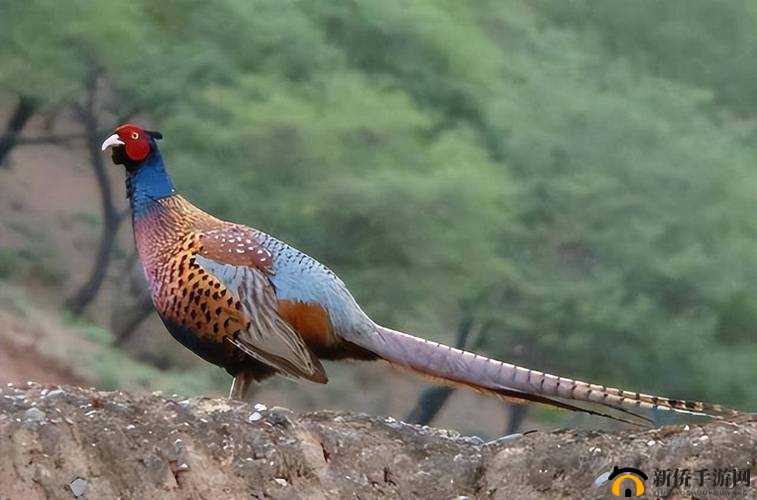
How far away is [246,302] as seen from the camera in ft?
27.4

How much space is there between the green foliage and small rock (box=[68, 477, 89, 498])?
1241 centimetres

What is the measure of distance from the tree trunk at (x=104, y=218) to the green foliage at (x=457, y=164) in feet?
2.40

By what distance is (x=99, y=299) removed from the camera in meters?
23.6

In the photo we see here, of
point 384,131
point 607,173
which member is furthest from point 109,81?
point 607,173

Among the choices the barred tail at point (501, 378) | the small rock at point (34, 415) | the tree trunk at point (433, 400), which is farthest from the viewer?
the tree trunk at point (433, 400)

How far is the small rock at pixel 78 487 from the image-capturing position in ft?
20.7

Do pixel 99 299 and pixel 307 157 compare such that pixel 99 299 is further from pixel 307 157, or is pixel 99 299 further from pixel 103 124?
pixel 307 157

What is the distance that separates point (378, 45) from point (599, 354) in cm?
554

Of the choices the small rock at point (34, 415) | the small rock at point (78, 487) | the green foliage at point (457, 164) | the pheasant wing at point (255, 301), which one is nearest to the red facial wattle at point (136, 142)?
the pheasant wing at point (255, 301)

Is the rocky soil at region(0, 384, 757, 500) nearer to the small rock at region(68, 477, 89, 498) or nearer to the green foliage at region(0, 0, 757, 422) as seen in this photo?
the small rock at region(68, 477, 89, 498)

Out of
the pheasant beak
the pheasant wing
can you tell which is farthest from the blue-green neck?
the pheasant wing

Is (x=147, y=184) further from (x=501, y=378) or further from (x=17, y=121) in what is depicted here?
(x=17, y=121)

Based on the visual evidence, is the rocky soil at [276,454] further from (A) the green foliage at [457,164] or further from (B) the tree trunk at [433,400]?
(B) the tree trunk at [433,400]

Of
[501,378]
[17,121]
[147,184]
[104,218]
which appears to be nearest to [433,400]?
[104,218]
